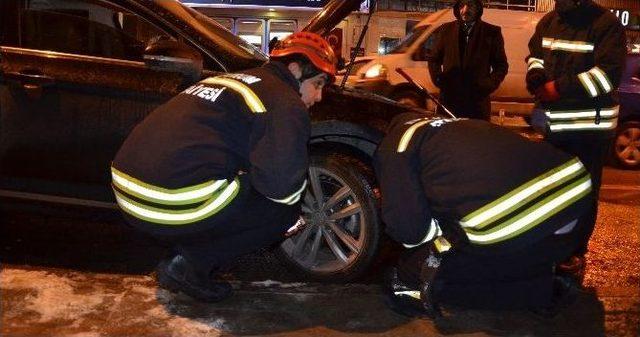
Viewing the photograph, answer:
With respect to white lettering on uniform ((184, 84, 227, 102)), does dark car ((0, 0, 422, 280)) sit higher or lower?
lower

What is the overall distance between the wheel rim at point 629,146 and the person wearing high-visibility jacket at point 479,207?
20.1 ft

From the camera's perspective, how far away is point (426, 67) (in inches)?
413

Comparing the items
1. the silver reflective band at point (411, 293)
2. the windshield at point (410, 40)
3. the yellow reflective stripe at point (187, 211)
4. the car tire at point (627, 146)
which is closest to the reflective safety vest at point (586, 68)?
the silver reflective band at point (411, 293)

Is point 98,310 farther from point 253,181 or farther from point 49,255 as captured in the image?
point 49,255

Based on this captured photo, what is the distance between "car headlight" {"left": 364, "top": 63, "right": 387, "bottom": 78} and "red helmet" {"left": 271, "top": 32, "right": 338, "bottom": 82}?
6.89 meters

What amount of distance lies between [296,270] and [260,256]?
2.30 feet

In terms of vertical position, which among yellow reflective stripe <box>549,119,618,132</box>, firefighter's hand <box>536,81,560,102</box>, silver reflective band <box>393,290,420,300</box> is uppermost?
firefighter's hand <box>536,81,560,102</box>

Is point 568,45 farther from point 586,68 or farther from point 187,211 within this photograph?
point 187,211

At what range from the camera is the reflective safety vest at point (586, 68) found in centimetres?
385

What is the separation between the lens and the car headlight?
1012cm

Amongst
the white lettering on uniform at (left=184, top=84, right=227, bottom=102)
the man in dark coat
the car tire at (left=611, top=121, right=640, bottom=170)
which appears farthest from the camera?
the car tire at (left=611, top=121, right=640, bottom=170)

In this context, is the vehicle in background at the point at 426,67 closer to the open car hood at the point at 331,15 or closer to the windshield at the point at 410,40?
the windshield at the point at 410,40

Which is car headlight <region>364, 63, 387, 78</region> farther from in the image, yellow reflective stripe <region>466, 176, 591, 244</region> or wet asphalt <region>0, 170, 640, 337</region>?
yellow reflective stripe <region>466, 176, 591, 244</region>

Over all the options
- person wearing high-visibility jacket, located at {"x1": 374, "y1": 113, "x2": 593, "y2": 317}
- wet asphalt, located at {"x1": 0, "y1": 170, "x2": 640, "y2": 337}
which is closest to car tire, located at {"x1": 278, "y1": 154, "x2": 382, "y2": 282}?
wet asphalt, located at {"x1": 0, "y1": 170, "x2": 640, "y2": 337}
